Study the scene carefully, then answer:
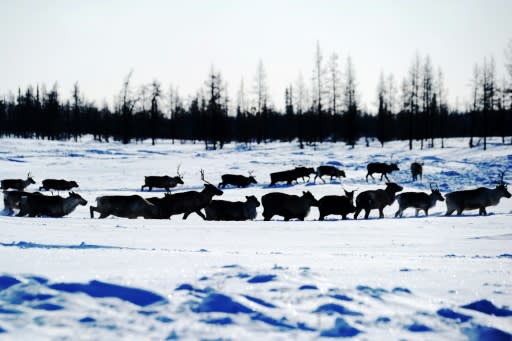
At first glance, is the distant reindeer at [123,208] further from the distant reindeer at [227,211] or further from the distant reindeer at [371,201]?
the distant reindeer at [371,201]

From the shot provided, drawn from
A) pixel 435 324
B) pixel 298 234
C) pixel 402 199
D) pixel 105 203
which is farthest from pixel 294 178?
pixel 435 324

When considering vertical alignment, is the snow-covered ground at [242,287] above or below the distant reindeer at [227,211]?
above

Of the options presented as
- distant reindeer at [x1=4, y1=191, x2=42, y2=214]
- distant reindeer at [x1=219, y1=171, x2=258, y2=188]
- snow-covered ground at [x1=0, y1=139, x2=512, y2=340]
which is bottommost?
distant reindeer at [x1=219, y1=171, x2=258, y2=188]

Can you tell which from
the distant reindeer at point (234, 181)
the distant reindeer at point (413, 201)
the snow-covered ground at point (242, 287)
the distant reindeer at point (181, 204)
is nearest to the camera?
the snow-covered ground at point (242, 287)

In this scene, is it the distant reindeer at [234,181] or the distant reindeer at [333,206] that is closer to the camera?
the distant reindeer at [333,206]

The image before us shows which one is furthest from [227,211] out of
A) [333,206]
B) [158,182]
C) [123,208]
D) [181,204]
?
[158,182]

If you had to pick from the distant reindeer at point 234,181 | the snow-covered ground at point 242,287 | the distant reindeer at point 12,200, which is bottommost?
the distant reindeer at point 234,181

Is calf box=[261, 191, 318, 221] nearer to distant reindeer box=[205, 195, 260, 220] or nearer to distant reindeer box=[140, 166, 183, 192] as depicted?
distant reindeer box=[205, 195, 260, 220]

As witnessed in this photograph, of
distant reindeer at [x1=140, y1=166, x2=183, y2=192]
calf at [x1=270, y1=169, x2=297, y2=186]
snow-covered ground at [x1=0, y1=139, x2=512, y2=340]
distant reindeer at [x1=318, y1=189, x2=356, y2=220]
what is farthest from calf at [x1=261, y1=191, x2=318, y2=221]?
calf at [x1=270, y1=169, x2=297, y2=186]

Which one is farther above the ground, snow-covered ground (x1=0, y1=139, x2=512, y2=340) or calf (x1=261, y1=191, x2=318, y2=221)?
snow-covered ground (x1=0, y1=139, x2=512, y2=340)

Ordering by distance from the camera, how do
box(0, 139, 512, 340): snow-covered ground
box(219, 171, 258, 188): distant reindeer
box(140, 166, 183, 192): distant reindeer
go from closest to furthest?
box(0, 139, 512, 340): snow-covered ground < box(140, 166, 183, 192): distant reindeer < box(219, 171, 258, 188): distant reindeer

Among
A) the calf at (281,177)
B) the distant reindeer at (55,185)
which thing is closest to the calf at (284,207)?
the calf at (281,177)

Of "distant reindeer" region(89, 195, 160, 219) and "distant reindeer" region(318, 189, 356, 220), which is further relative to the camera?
"distant reindeer" region(318, 189, 356, 220)

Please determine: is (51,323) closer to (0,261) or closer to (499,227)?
(0,261)
